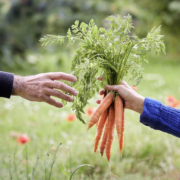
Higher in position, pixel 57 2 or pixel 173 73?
pixel 57 2

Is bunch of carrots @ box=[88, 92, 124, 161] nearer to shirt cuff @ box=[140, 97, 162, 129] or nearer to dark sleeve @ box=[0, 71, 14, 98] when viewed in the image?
shirt cuff @ box=[140, 97, 162, 129]

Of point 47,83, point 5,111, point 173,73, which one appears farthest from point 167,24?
point 47,83

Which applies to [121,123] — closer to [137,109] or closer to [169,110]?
[137,109]

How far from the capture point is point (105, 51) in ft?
4.66

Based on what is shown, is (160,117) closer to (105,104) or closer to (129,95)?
(129,95)

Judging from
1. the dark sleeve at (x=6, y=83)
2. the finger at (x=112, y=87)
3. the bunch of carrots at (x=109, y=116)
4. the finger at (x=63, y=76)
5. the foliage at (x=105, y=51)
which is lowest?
the bunch of carrots at (x=109, y=116)

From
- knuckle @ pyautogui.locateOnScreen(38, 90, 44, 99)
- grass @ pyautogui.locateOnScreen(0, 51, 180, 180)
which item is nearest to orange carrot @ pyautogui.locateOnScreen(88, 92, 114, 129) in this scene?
grass @ pyautogui.locateOnScreen(0, 51, 180, 180)

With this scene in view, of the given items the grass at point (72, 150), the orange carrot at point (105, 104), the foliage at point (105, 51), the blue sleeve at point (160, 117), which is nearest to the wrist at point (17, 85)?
the foliage at point (105, 51)

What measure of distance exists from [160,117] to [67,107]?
309cm

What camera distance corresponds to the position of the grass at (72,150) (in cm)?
208

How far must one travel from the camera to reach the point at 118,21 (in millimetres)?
1427

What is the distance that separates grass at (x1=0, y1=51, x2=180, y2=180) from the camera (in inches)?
81.9

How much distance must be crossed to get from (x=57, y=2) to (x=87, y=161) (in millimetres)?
5940

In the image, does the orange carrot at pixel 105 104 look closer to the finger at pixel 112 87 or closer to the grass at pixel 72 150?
the finger at pixel 112 87
